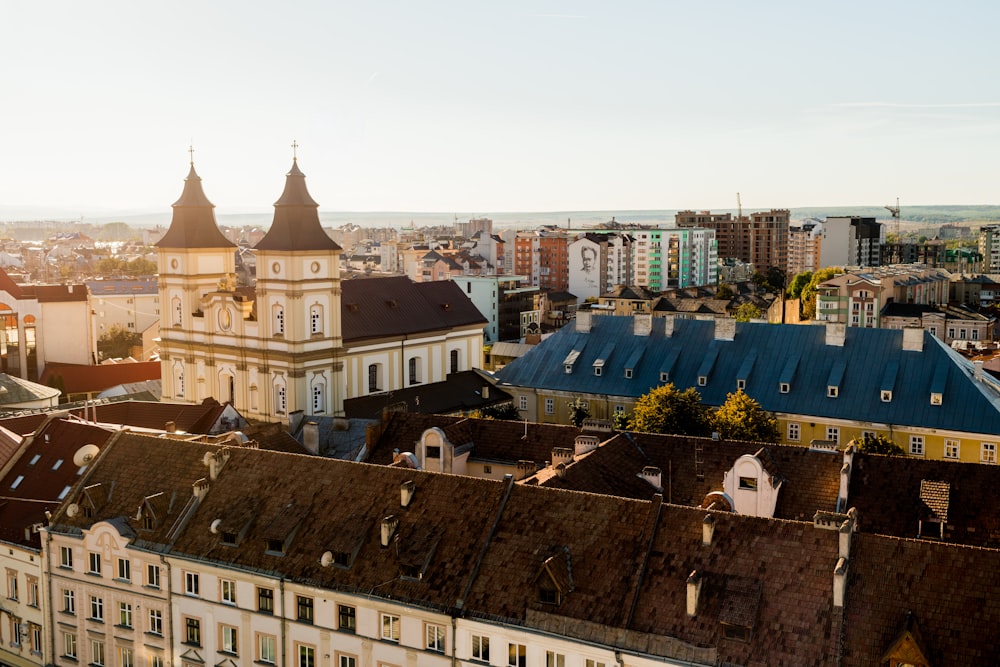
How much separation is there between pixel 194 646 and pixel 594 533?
1638 cm

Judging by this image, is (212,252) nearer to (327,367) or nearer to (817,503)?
(327,367)

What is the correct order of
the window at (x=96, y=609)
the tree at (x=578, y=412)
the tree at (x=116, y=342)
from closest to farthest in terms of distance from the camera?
the window at (x=96, y=609) < the tree at (x=578, y=412) < the tree at (x=116, y=342)

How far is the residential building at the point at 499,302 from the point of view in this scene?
16850 centimetres

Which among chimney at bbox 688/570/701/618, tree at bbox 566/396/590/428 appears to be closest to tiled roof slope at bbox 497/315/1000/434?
tree at bbox 566/396/590/428

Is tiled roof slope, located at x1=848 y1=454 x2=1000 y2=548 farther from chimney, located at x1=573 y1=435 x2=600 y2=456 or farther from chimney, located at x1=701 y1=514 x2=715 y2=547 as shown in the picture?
chimney, located at x1=573 y1=435 x2=600 y2=456

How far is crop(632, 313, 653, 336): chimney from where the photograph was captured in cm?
8034

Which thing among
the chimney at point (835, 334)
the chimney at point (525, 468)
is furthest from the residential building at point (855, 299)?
the chimney at point (525, 468)

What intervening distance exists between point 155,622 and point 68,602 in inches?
207

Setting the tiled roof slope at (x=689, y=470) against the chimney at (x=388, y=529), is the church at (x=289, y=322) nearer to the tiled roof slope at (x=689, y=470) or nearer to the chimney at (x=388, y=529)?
the tiled roof slope at (x=689, y=470)

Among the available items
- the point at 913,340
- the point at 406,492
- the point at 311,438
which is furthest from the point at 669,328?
the point at 406,492

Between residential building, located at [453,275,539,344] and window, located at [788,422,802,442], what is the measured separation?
96.1 m

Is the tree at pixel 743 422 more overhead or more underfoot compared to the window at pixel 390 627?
more overhead

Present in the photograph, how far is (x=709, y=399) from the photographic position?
73625 mm

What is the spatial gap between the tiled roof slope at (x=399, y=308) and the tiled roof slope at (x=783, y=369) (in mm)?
8709
